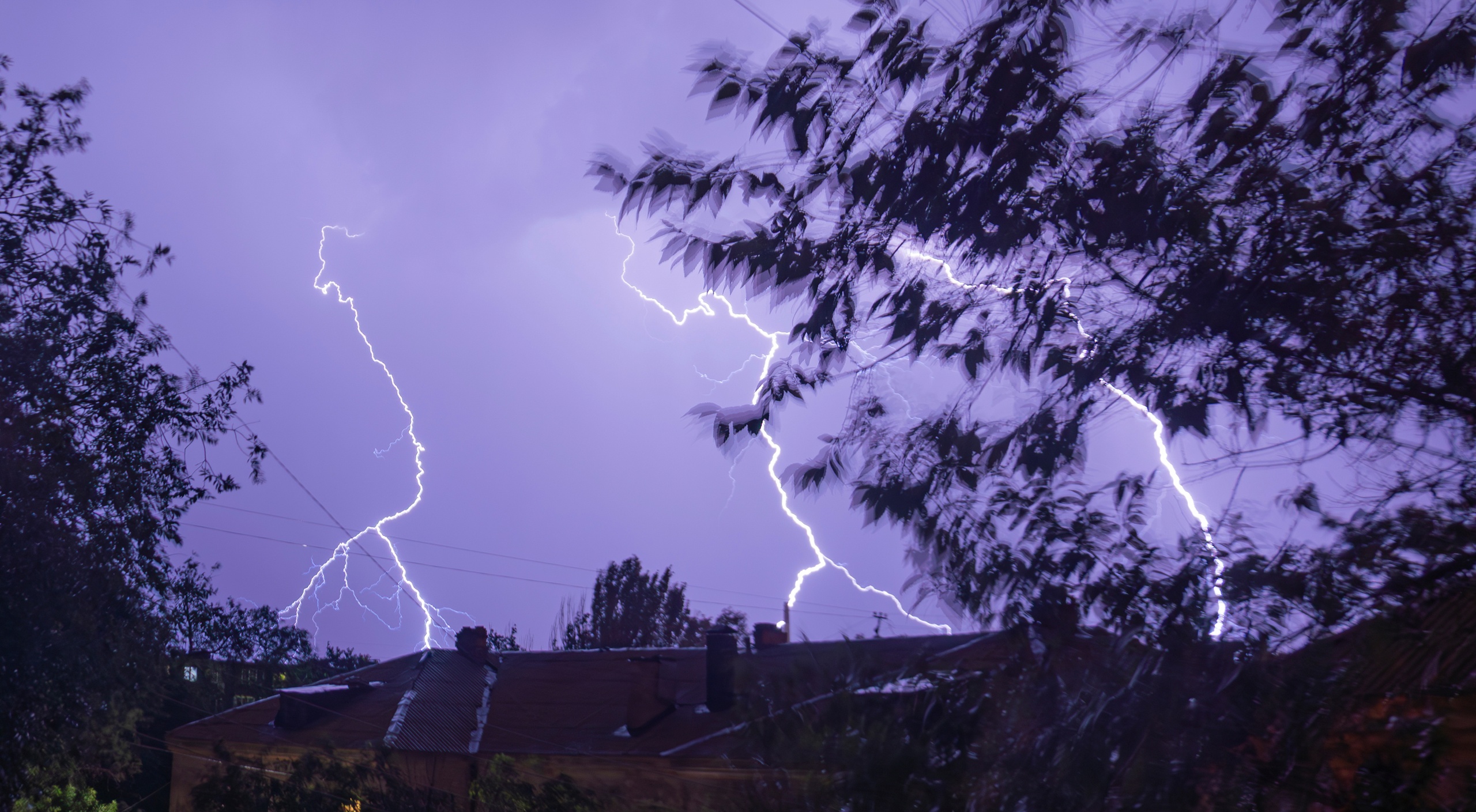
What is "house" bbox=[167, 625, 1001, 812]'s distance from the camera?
1358 cm

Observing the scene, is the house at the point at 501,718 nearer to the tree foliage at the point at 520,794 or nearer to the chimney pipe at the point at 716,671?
the chimney pipe at the point at 716,671

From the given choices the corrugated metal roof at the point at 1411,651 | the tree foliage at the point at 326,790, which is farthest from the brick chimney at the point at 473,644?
the corrugated metal roof at the point at 1411,651

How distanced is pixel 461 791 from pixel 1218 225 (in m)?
13.9

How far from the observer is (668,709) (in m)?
15.7

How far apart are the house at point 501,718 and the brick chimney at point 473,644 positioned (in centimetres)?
3

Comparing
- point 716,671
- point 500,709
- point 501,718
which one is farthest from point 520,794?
point 500,709

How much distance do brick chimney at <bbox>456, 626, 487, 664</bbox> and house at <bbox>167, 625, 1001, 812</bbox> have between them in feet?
0.09

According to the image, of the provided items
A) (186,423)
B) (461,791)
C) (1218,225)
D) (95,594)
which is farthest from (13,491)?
(1218,225)

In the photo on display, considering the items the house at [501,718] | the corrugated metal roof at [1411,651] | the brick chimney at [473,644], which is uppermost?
the brick chimney at [473,644]

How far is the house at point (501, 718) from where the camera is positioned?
44.5ft

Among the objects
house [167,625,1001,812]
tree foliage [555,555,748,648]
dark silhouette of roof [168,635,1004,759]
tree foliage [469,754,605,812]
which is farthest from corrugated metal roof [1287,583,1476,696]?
tree foliage [555,555,748,648]

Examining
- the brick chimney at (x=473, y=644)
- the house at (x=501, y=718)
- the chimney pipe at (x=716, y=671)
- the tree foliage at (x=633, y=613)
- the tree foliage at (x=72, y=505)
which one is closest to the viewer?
the tree foliage at (x=72, y=505)

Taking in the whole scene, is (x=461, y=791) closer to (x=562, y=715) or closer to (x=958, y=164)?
(x=562, y=715)

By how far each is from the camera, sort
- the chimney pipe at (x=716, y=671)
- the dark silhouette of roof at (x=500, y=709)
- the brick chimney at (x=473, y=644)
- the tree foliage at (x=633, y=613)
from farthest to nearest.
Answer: the tree foliage at (x=633, y=613)
the brick chimney at (x=473, y=644)
the dark silhouette of roof at (x=500, y=709)
the chimney pipe at (x=716, y=671)
